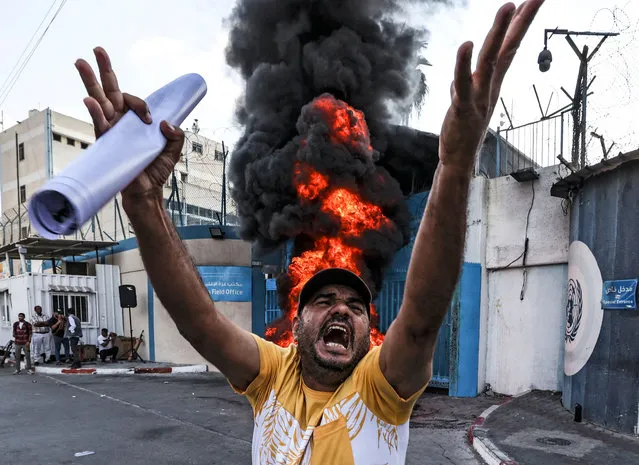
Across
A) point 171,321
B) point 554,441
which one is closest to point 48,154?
point 171,321

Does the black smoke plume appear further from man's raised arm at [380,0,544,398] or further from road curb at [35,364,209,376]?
man's raised arm at [380,0,544,398]

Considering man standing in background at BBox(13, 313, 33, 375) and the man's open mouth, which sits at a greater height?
the man's open mouth

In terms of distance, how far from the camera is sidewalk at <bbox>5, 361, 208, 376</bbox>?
13.5 m

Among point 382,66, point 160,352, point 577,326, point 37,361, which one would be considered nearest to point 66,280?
point 37,361

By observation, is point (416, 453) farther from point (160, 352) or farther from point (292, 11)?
point (292, 11)

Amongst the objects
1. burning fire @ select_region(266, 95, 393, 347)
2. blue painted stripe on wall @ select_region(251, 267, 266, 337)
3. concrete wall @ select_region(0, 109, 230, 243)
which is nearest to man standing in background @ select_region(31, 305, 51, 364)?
blue painted stripe on wall @ select_region(251, 267, 266, 337)

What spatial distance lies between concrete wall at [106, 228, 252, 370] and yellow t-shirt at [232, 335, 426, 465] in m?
12.2

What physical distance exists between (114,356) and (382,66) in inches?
496

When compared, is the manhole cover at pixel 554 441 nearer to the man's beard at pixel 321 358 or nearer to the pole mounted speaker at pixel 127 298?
the man's beard at pixel 321 358

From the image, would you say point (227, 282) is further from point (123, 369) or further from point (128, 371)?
point (123, 369)

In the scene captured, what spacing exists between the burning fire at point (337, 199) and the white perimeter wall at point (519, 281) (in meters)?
3.52

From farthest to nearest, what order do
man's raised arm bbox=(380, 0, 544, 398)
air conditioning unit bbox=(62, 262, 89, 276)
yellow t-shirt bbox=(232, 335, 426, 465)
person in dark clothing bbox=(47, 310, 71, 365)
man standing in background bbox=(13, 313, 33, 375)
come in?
1. air conditioning unit bbox=(62, 262, 89, 276)
2. person in dark clothing bbox=(47, 310, 71, 365)
3. man standing in background bbox=(13, 313, 33, 375)
4. yellow t-shirt bbox=(232, 335, 426, 465)
5. man's raised arm bbox=(380, 0, 544, 398)

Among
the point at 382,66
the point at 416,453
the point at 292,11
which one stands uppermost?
the point at 292,11

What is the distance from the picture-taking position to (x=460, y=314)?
32.7 ft
